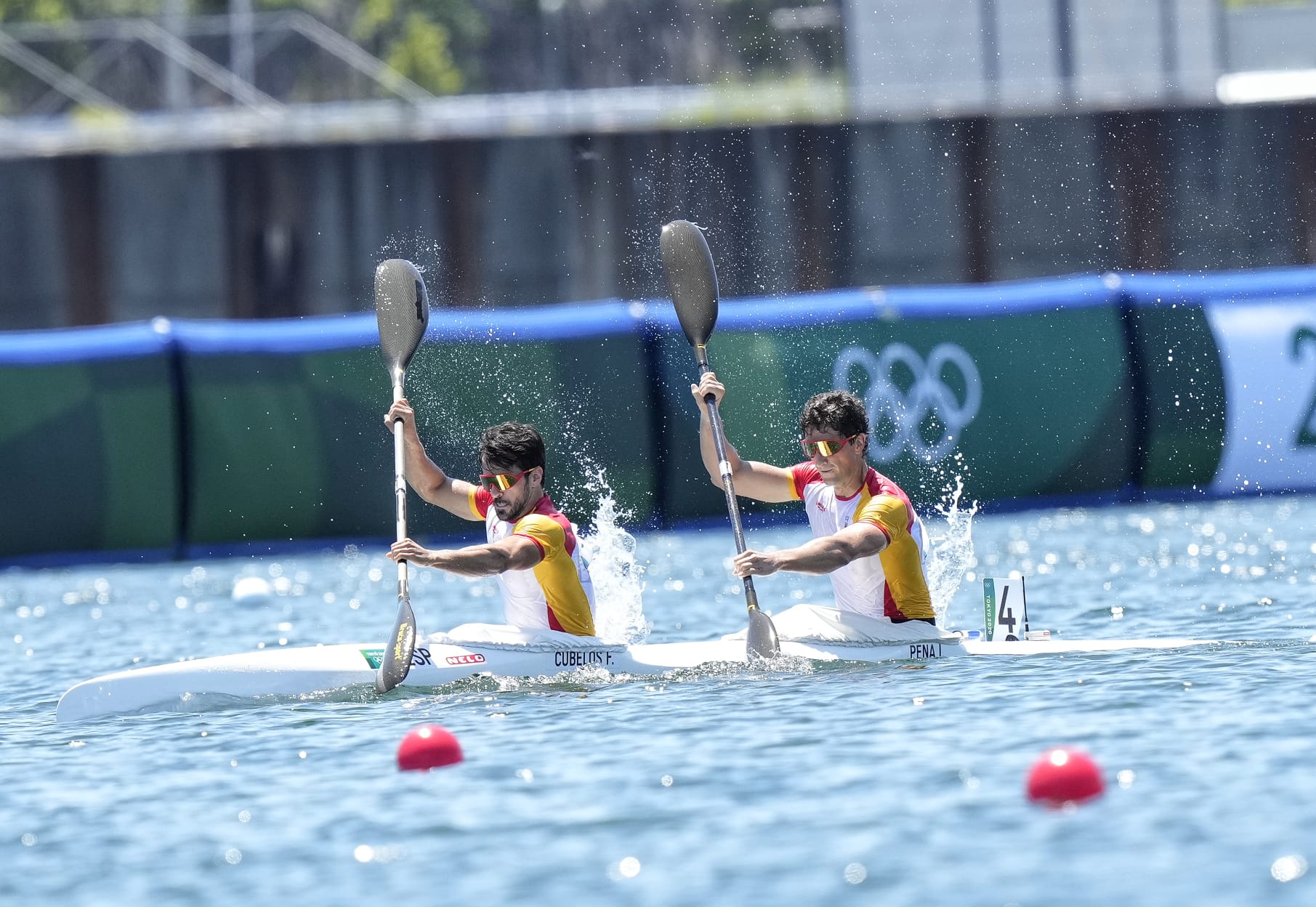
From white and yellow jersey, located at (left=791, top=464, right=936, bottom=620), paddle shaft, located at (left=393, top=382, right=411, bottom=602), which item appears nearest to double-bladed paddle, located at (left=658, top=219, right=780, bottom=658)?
white and yellow jersey, located at (left=791, top=464, right=936, bottom=620)

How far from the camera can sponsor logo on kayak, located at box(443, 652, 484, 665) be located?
7.71 m

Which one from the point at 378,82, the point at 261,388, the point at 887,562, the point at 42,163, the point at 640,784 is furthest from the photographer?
the point at 378,82

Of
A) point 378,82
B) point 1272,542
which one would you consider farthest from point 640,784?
point 378,82

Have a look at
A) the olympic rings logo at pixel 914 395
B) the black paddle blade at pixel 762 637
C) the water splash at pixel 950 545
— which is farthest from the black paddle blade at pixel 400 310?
the olympic rings logo at pixel 914 395

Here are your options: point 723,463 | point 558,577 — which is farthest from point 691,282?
point 558,577

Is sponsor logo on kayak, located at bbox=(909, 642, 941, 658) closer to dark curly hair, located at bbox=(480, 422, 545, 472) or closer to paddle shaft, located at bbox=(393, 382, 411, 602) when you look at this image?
dark curly hair, located at bbox=(480, 422, 545, 472)

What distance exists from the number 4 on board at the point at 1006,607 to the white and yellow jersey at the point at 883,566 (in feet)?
0.78

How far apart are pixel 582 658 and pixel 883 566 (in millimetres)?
1261

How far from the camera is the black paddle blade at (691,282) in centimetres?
942

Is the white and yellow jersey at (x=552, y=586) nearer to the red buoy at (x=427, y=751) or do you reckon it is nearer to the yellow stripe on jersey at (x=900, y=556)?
the yellow stripe on jersey at (x=900, y=556)

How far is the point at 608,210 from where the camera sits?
17.4 meters

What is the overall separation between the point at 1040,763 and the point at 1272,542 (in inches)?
274

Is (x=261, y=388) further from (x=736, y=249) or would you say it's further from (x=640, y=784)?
(x=640, y=784)

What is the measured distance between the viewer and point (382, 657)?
778 centimetres
